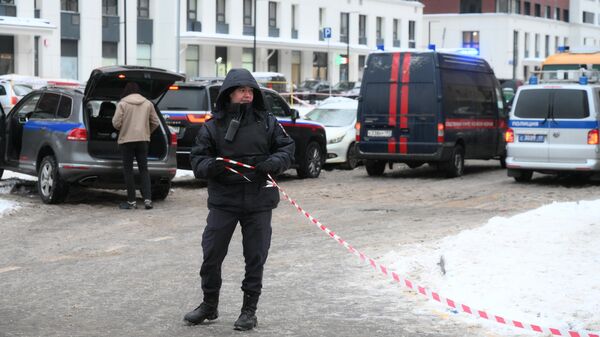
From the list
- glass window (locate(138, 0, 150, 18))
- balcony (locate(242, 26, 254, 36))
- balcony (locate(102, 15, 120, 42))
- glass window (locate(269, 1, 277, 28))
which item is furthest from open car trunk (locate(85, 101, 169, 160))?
glass window (locate(269, 1, 277, 28))

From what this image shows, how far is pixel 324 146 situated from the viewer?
68.3ft

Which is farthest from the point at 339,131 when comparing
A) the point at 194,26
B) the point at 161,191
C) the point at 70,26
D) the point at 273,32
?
the point at 273,32

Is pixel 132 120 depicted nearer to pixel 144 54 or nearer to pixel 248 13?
pixel 144 54

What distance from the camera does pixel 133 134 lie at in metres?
14.4

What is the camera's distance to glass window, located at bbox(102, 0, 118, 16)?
193 feet

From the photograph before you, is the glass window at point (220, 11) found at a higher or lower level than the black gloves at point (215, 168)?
higher

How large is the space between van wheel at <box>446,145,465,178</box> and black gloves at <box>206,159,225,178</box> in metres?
13.7

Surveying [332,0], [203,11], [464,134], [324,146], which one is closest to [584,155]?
[464,134]

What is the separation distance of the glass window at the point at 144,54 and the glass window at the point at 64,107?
46017mm

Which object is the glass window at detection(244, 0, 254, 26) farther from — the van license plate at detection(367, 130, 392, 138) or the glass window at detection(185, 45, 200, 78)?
the van license plate at detection(367, 130, 392, 138)

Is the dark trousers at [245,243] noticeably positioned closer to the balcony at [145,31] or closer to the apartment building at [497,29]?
the balcony at [145,31]

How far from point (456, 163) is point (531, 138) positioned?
6.76ft

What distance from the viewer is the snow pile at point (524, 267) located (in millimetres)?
7652

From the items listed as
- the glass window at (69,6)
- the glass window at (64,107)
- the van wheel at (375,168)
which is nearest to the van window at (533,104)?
the van wheel at (375,168)
